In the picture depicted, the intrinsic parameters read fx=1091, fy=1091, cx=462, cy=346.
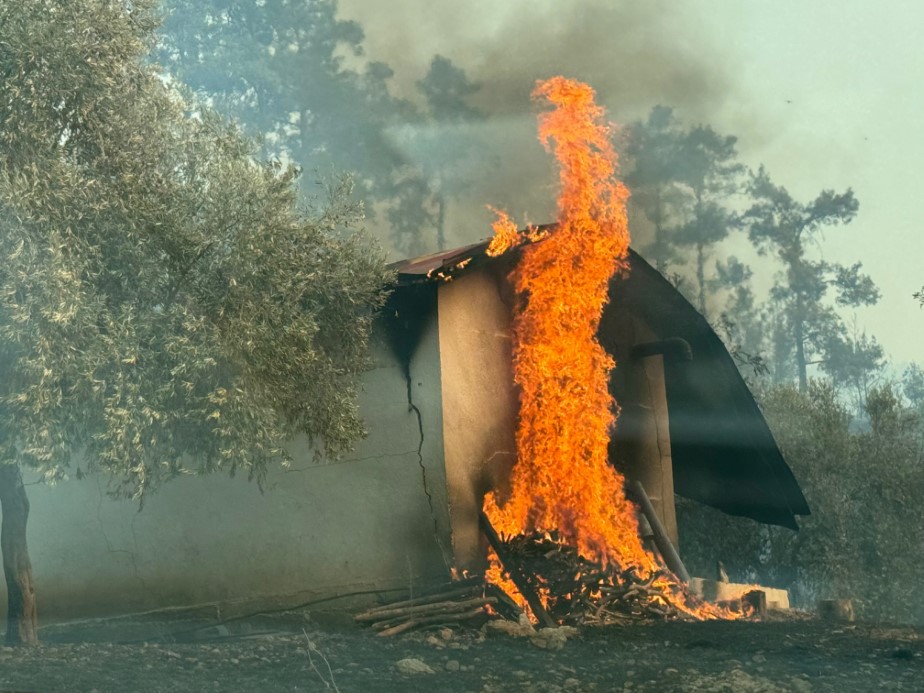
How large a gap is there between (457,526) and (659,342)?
19.3ft

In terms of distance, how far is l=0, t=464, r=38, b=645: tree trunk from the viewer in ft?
41.6

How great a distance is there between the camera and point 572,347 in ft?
55.0

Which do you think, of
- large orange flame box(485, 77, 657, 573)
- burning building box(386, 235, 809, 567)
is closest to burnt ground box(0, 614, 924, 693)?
burning building box(386, 235, 809, 567)

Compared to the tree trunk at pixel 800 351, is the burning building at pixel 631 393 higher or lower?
lower

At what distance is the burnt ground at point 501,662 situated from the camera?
1026 cm

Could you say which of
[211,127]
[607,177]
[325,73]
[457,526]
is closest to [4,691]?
[457,526]

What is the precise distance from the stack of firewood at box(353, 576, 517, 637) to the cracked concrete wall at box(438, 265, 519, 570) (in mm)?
763

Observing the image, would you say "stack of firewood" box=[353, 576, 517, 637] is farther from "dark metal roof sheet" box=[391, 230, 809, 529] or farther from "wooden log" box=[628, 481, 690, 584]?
"dark metal roof sheet" box=[391, 230, 809, 529]

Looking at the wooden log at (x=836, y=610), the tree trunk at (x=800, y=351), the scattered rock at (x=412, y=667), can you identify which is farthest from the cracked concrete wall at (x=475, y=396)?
the tree trunk at (x=800, y=351)

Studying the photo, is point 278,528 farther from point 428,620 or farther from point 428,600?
point 428,620

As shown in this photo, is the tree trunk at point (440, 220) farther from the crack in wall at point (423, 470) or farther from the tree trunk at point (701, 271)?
the crack in wall at point (423, 470)

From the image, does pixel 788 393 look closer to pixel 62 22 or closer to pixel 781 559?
pixel 781 559

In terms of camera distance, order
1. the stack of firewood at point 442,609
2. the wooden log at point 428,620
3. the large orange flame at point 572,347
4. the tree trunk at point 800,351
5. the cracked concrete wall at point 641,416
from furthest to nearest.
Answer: the tree trunk at point 800,351 → the cracked concrete wall at point 641,416 → the large orange flame at point 572,347 → the stack of firewood at point 442,609 → the wooden log at point 428,620

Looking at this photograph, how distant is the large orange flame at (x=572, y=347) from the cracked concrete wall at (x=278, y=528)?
1.63m
